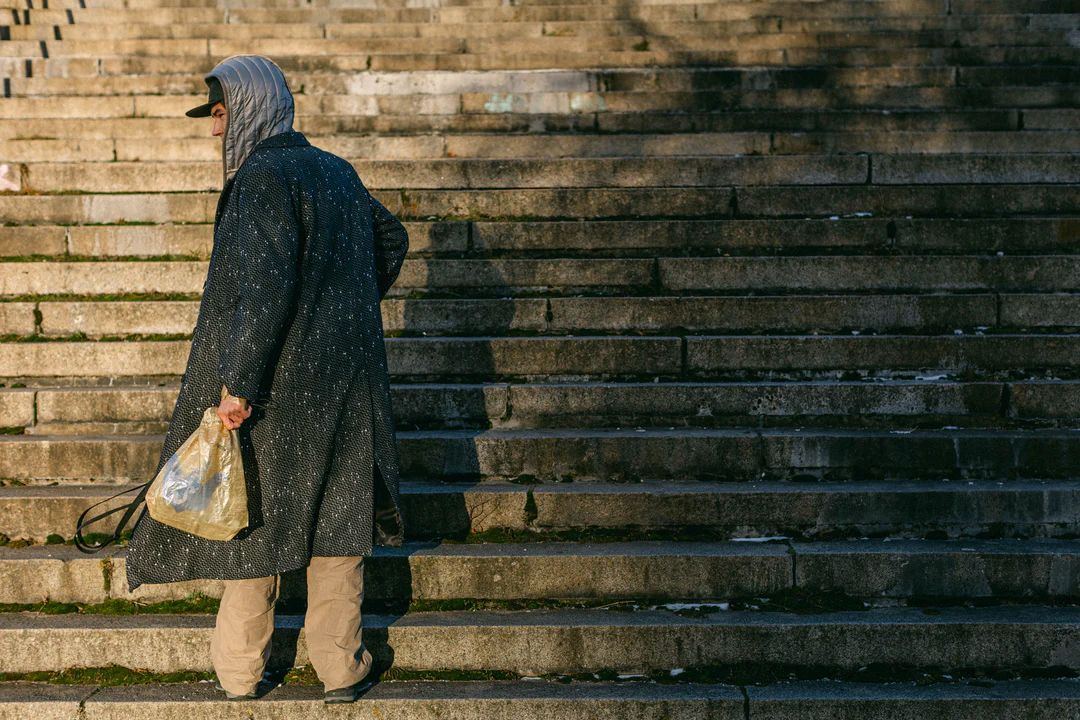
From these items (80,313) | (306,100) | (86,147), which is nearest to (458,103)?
(306,100)

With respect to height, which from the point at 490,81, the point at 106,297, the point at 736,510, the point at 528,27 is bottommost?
the point at 736,510

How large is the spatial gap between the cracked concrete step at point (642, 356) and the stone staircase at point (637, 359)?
0.02 metres

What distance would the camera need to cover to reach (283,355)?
3201 millimetres

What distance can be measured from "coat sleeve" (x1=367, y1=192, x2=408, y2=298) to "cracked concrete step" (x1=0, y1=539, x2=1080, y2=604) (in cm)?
117

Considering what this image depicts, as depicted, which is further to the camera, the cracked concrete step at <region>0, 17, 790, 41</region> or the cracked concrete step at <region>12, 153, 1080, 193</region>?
the cracked concrete step at <region>0, 17, 790, 41</region>

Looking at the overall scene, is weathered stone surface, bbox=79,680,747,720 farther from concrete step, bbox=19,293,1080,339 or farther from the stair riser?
concrete step, bbox=19,293,1080,339

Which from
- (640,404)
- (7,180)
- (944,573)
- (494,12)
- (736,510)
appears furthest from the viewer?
(494,12)

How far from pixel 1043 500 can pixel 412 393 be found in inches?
111

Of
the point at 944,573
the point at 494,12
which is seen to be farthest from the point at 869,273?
the point at 494,12

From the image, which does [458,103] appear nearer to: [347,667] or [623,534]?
[623,534]

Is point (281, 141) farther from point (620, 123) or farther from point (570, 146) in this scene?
point (620, 123)

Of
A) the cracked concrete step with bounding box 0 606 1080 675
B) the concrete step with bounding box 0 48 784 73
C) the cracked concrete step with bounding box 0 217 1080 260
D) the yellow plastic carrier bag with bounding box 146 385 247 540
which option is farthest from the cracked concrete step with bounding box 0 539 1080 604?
the concrete step with bounding box 0 48 784 73

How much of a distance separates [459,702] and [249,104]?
2.16 m

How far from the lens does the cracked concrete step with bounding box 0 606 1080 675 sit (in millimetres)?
3742
